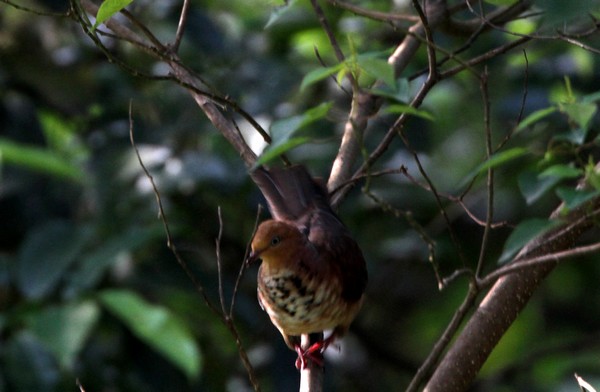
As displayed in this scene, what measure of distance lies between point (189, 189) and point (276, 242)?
1.55 metres

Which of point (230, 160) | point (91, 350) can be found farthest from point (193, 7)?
point (91, 350)

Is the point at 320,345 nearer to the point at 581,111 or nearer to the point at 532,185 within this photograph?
the point at 532,185

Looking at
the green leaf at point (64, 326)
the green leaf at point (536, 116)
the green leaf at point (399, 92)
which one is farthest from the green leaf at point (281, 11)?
the green leaf at point (64, 326)

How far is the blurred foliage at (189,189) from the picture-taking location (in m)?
3.57

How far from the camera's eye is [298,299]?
270 centimetres

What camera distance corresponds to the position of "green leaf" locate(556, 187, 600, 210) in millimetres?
1789

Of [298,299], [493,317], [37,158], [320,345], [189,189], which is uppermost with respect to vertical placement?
[37,158]

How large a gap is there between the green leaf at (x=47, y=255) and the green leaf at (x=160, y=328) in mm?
303

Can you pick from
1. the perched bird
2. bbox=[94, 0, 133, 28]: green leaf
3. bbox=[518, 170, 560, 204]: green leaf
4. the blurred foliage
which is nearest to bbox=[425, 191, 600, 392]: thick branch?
bbox=[518, 170, 560, 204]: green leaf

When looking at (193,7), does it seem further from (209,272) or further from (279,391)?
(279,391)

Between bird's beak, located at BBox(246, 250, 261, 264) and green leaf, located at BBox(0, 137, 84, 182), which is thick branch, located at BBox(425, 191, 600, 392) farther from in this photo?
green leaf, located at BBox(0, 137, 84, 182)

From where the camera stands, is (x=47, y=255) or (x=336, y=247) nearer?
(x=336, y=247)

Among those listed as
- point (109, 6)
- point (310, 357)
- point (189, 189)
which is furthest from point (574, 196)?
point (189, 189)

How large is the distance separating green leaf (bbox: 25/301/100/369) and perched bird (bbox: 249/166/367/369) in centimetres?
75
